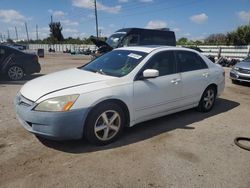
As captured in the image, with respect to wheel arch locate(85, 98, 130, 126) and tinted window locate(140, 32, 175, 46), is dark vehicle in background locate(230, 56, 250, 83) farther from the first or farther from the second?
wheel arch locate(85, 98, 130, 126)

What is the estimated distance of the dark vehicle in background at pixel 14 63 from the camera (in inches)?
365

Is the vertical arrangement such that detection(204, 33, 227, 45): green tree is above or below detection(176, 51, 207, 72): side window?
above

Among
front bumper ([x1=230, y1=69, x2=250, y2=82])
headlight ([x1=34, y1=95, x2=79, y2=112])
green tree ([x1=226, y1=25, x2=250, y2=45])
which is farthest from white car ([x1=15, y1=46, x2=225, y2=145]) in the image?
green tree ([x1=226, y1=25, x2=250, y2=45])

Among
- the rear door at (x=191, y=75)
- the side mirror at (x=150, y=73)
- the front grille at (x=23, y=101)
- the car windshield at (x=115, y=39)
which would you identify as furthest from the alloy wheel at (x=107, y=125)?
the car windshield at (x=115, y=39)

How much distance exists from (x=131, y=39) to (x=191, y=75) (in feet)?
26.6

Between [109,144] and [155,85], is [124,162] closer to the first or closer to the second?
[109,144]

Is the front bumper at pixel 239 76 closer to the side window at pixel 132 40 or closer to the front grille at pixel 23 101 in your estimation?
the side window at pixel 132 40

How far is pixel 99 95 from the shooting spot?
3537 millimetres


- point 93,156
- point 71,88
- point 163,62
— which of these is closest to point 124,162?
point 93,156

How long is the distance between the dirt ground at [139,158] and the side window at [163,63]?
3.46 ft

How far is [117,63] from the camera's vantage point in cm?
444

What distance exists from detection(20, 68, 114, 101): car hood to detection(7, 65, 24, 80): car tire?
6011 mm

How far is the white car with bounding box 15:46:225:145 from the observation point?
3.38 meters

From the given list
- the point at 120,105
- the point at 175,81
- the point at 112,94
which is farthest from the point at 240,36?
the point at 112,94
